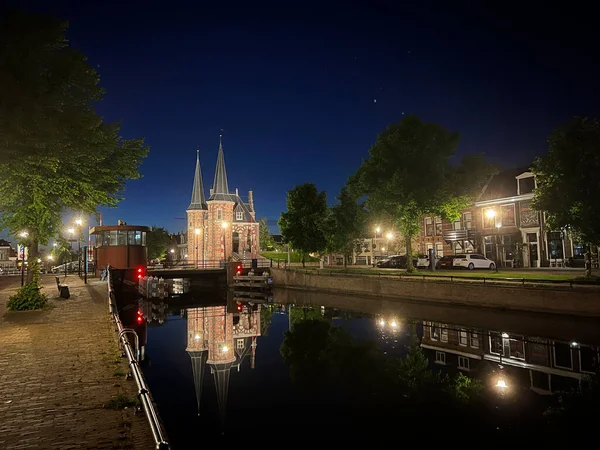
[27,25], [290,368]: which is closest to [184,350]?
[290,368]

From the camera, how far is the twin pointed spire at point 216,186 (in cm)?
7106

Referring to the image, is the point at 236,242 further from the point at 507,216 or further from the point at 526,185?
the point at 526,185

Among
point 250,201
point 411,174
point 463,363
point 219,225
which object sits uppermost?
point 250,201

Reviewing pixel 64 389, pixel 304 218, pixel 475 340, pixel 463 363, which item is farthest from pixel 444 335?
pixel 304 218

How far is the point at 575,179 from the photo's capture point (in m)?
24.3

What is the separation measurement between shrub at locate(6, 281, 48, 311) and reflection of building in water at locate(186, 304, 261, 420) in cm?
741

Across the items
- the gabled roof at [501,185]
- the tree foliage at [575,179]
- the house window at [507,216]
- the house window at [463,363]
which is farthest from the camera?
the gabled roof at [501,185]

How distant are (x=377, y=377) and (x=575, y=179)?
18844mm

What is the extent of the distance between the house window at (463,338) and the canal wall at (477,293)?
5771mm

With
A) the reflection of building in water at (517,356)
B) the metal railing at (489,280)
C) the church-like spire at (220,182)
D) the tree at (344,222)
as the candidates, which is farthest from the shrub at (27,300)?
the church-like spire at (220,182)

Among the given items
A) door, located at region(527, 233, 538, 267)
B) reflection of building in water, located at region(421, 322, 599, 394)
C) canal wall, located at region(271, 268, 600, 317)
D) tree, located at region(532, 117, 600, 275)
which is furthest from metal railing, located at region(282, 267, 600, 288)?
door, located at region(527, 233, 538, 267)

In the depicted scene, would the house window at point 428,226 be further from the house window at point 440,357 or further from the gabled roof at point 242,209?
the house window at point 440,357

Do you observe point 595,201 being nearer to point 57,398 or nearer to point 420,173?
point 420,173

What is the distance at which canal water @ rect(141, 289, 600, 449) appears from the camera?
10.1 m
